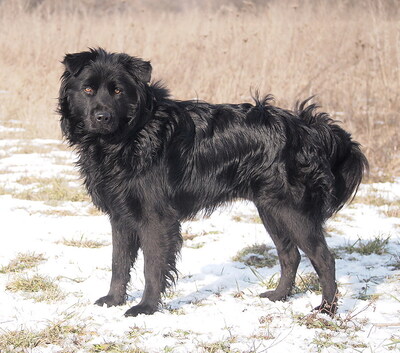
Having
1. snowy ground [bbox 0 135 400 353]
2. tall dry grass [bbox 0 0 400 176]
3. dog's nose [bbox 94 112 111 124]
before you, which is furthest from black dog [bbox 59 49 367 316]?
tall dry grass [bbox 0 0 400 176]

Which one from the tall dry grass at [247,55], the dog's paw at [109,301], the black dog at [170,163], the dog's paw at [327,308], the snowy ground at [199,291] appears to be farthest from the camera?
the tall dry grass at [247,55]

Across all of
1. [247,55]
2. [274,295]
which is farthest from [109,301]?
[247,55]

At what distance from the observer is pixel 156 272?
133 inches

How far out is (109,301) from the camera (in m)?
3.53

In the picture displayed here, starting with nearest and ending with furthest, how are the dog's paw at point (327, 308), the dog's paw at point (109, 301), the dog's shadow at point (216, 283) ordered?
the dog's paw at point (327, 308) → the dog's paw at point (109, 301) → the dog's shadow at point (216, 283)

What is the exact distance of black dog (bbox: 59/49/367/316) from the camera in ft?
11.1

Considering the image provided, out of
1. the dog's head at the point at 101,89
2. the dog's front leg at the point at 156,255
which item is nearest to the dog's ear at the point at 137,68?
the dog's head at the point at 101,89

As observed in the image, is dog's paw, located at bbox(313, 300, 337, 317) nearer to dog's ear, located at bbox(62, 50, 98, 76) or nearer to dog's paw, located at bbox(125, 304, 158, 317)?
dog's paw, located at bbox(125, 304, 158, 317)

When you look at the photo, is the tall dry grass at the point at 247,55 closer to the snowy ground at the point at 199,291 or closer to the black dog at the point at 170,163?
the snowy ground at the point at 199,291

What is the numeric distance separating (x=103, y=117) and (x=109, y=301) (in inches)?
47.2

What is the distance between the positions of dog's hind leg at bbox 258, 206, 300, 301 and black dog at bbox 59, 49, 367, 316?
0.17 feet

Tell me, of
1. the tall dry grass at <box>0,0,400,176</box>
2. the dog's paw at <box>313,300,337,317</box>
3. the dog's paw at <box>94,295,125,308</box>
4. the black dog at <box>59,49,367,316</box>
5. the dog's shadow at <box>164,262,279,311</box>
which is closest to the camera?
the dog's paw at <box>313,300,337,317</box>

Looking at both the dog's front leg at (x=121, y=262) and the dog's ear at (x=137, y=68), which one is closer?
the dog's ear at (x=137, y=68)

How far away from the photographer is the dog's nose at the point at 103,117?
3279mm
